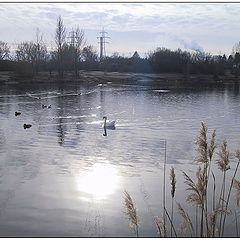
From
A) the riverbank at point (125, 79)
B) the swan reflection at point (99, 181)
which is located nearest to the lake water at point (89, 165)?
the swan reflection at point (99, 181)

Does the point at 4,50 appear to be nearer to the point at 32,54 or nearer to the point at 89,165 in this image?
the point at 32,54

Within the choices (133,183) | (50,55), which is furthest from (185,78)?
(133,183)

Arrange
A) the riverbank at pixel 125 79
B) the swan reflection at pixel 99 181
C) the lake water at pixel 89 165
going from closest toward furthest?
1. the lake water at pixel 89 165
2. the swan reflection at pixel 99 181
3. the riverbank at pixel 125 79

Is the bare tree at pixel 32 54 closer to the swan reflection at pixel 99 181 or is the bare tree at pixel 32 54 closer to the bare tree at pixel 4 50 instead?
the bare tree at pixel 4 50

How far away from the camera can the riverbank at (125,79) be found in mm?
58641

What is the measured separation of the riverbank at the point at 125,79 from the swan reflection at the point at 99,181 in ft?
143

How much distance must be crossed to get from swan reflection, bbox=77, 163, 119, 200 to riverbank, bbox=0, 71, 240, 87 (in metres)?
43.7

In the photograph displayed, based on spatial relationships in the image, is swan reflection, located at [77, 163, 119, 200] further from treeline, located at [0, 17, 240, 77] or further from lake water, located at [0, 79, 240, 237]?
treeline, located at [0, 17, 240, 77]

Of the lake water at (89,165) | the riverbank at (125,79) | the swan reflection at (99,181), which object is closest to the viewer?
the lake water at (89,165)

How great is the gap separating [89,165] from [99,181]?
5.76 ft

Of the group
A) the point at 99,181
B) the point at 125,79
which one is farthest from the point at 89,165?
the point at 125,79

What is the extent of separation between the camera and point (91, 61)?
282ft

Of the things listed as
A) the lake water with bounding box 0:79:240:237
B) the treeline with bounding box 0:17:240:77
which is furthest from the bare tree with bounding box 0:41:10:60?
the lake water with bounding box 0:79:240:237

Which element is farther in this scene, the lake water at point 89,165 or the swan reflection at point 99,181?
the swan reflection at point 99,181
